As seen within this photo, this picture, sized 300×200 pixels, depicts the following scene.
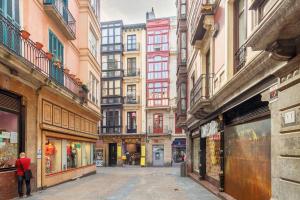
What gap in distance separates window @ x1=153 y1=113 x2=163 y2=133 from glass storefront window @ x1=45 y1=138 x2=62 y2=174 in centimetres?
2484

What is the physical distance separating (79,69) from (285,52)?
64.7ft

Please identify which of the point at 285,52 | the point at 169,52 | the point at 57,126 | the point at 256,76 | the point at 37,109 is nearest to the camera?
the point at 285,52

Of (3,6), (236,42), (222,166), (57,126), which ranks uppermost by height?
(3,6)

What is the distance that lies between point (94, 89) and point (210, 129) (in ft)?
46.0

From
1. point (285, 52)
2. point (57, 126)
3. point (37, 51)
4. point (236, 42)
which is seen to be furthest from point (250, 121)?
point (57, 126)

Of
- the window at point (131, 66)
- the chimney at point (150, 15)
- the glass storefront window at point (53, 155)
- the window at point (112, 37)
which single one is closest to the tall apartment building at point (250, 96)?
the glass storefront window at point (53, 155)

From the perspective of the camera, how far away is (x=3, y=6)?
1220 cm

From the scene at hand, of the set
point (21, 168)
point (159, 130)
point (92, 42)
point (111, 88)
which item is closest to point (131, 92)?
point (111, 88)

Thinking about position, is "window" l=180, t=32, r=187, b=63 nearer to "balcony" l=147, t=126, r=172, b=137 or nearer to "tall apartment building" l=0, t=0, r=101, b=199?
"tall apartment building" l=0, t=0, r=101, b=199

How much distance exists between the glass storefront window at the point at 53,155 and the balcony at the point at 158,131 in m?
24.4

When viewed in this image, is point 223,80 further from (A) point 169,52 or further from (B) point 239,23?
(A) point 169,52

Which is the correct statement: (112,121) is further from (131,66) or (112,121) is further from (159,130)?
(131,66)

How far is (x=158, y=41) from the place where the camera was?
144 ft

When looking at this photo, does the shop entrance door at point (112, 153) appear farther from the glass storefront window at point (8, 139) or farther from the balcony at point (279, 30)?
the balcony at point (279, 30)
